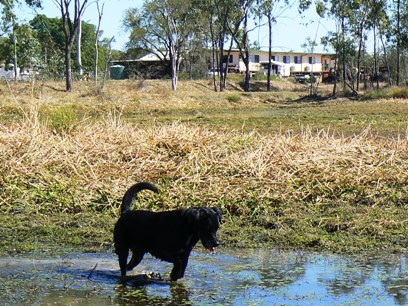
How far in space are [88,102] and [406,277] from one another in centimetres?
3151

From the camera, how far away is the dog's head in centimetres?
614

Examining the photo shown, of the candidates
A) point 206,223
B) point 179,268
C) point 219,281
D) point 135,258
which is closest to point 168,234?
point 179,268

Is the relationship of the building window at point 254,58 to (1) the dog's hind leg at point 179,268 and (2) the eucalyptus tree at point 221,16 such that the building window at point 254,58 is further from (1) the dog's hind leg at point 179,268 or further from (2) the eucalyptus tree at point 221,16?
(1) the dog's hind leg at point 179,268

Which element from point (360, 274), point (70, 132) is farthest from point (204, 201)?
point (70, 132)

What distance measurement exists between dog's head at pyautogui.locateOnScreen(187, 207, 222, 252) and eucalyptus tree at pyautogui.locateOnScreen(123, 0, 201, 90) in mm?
51874

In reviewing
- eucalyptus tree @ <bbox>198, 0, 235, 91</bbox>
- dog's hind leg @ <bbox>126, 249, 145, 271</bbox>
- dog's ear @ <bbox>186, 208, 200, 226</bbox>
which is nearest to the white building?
eucalyptus tree @ <bbox>198, 0, 235, 91</bbox>

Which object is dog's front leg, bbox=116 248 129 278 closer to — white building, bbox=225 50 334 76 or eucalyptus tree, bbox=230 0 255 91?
eucalyptus tree, bbox=230 0 255 91

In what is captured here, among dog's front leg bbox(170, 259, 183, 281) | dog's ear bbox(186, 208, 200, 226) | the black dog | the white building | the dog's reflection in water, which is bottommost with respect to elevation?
the dog's reflection in water

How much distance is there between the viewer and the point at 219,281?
6.75 m

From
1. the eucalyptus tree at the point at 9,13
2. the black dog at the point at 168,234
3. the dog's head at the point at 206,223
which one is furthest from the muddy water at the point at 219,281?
the eucalyptus tree at the point at 9,13

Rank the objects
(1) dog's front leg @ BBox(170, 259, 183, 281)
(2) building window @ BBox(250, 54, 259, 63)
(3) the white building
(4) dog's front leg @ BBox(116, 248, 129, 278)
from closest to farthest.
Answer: (1) dog's front leg @ BBox(170, 259, 183, 281), (4) dog's front leg @ BBox(116, 248, 129, 278), (3) the white building, (2) building window @ BBox(250, 54, 259, 63)

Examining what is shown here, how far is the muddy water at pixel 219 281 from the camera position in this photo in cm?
616

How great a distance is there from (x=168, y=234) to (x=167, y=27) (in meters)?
63.8

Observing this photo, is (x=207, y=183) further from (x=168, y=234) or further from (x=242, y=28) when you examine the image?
(x=242, y=28)
